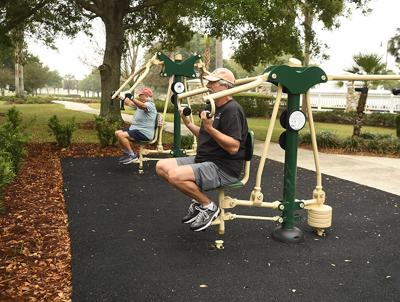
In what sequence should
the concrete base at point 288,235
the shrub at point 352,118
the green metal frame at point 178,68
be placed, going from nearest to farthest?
the concrete base at point 288,235
the green metal frame at point 178,68
the shrub at point 352,118

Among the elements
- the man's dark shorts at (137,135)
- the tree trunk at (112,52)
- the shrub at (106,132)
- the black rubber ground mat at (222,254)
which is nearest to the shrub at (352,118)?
the tree trunk at (112,52)

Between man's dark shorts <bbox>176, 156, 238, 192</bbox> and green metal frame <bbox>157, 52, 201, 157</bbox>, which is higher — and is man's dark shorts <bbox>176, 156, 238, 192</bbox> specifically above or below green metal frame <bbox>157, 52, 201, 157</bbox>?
below

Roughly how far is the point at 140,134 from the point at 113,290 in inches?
155

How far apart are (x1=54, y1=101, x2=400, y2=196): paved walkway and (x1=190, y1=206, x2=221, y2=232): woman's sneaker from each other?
3300 millimetres

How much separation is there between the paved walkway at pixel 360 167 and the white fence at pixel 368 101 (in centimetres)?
1424

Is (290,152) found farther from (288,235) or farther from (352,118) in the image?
(352,118)

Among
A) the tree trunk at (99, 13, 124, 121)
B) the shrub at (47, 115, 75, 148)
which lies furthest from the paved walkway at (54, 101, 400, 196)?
the tree trunk at (99, 13, 124, 121)

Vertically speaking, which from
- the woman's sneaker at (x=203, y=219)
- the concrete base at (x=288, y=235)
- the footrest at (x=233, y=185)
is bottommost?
the concrete base at (x=288, y=235)

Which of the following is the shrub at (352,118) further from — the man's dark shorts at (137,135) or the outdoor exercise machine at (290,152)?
the outdoor exercise machine at (290,152)

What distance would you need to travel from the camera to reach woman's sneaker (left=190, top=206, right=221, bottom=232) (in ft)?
12.1

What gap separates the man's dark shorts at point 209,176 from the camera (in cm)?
355

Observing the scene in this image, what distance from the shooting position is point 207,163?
3.62m

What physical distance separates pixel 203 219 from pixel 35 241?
149 centimetres

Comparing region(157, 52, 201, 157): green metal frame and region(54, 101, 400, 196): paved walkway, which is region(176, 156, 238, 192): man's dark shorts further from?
region(157, 52, 201, 157): green metal frame
